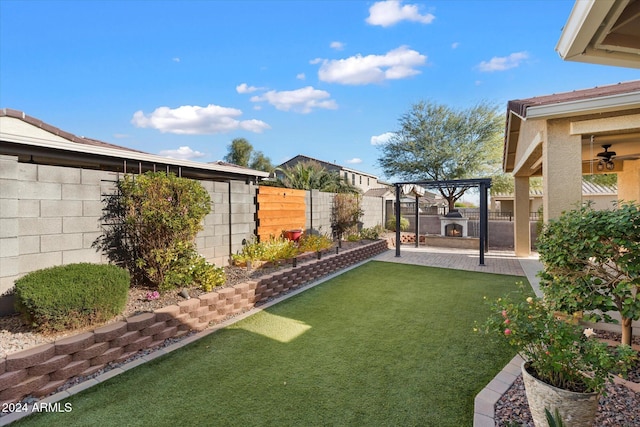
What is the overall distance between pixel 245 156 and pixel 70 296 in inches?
1315

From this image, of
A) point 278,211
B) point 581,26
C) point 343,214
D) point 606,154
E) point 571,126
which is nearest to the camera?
point 581,26

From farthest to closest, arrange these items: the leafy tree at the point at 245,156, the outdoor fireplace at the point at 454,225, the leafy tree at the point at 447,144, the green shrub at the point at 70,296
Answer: the leafy tree at the point at 245,156 → the leafy tree at the point at 447,144 → the outdoor fireplace at the point at 454,225 → the green shrub at the point at 70,296

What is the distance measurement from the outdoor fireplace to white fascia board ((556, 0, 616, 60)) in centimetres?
1199

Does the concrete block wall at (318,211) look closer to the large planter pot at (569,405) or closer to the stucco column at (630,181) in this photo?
the large planter pot at (569,405)

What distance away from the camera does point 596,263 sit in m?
3.23

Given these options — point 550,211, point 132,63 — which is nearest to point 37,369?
point 550,211

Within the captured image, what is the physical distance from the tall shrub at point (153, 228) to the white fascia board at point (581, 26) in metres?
5.08

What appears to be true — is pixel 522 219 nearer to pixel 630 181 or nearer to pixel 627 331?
pixel 630 181

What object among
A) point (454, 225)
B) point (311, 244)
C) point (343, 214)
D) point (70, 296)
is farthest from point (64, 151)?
point (454, 225)

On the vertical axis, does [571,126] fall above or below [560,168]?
above

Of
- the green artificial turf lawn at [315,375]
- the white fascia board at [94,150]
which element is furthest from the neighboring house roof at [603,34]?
the white fascia board at [94,150]

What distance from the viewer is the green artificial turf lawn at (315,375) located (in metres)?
2.54

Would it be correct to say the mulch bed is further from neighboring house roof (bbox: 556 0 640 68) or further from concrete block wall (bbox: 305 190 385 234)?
concrete block wall (bbox: 305 190 385 234)

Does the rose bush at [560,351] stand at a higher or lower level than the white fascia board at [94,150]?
lower
